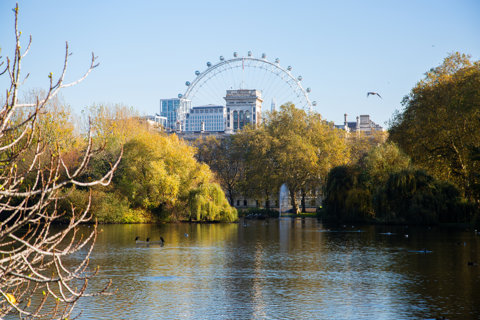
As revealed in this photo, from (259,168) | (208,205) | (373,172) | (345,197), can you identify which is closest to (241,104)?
(259,168)

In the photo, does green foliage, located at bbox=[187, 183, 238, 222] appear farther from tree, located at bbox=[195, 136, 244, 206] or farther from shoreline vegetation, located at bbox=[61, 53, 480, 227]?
tree, located at bbox=[195, 136, 244, 206]

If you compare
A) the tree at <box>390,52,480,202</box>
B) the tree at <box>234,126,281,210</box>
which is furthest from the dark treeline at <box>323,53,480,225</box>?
the tree at <box>234,126,281,210</box>

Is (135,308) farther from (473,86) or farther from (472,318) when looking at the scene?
(473,86)

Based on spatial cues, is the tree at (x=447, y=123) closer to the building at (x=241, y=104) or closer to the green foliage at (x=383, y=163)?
the green foliage at (x=383, y=163)

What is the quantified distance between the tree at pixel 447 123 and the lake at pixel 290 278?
13659 millimetres

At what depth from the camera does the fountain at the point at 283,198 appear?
84.9 metres

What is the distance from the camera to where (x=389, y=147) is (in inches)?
2357

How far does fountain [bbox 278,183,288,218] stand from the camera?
84925mm

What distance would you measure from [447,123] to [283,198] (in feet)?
132

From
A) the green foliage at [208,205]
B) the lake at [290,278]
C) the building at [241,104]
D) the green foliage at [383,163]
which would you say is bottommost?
the lake at [290,278]

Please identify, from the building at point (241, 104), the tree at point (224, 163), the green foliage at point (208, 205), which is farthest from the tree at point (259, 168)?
the building at point (241, 104)

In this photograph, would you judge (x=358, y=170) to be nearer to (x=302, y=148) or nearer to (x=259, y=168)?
(x=302, y=148)

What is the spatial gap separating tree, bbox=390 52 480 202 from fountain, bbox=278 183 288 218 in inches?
1000

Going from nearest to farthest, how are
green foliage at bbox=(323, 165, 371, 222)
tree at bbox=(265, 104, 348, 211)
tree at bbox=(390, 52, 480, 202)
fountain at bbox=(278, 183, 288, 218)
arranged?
tree at bbox=(390, 52, 480, 202), green foliage at bbox=(323, 165, 371, 222), tree at bbox=(265, 104, 348, 211), fountain at bbox=(278, 183, 288, 218)
